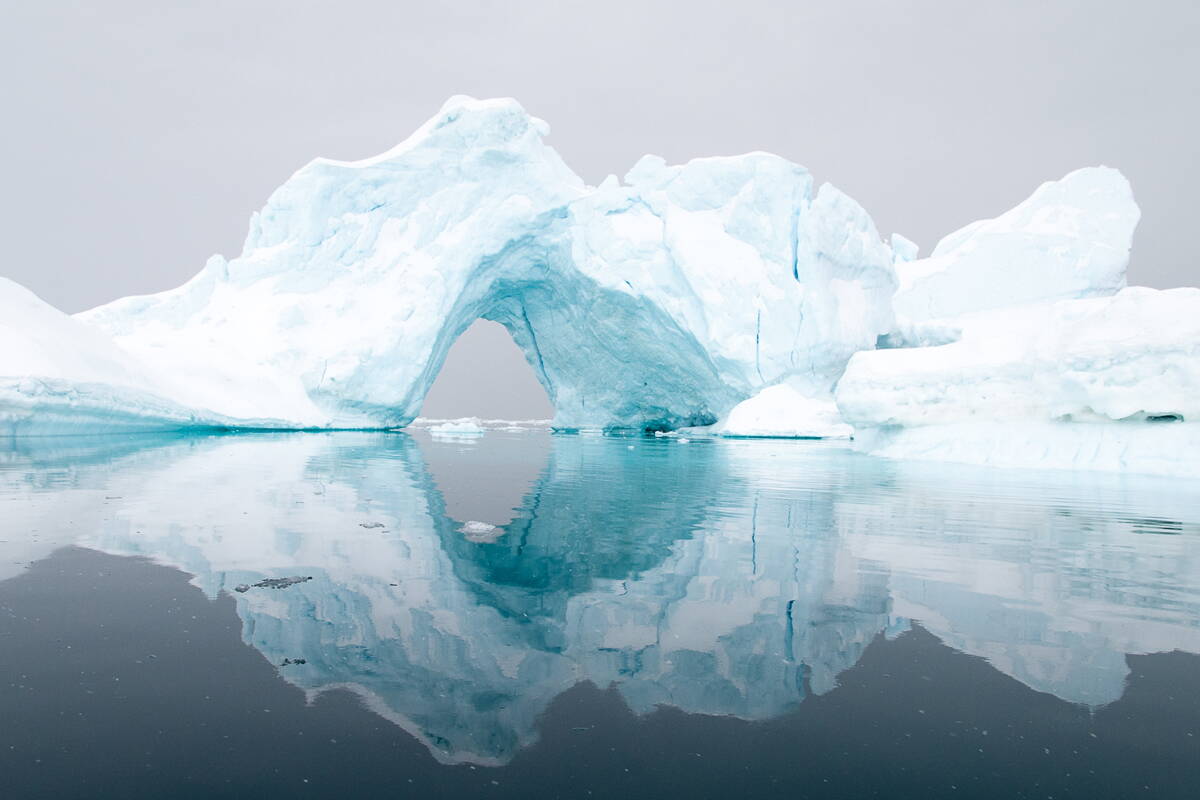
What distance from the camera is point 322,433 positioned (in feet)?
72.8

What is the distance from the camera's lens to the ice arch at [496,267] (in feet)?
71.8

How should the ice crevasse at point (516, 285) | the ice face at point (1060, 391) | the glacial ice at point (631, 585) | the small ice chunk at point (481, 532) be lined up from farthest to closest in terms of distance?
the ice crevasse at point (516, 285), the ice face at point (1060, 391), the small ice chunk at point (481, 532), the glacial ice at point (631, 585)

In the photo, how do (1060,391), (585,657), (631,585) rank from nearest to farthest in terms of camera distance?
(585,657)
(631,585)
(1060,391)

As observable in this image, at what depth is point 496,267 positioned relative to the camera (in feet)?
79.4

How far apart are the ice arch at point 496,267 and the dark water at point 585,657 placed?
17138 mm

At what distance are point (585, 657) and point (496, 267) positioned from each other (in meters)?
22.7

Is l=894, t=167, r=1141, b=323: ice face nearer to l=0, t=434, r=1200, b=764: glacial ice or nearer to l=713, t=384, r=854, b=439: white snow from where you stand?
l=713, t=384, r=854, b=439: white snow

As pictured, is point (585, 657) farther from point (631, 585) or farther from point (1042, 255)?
point (1042, 255)

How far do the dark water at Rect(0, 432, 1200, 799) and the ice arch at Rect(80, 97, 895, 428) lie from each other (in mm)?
17138

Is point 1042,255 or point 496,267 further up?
point 1042,255

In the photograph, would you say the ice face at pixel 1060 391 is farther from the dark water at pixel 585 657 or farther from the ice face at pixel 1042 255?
the ice face at pixel 1042 255

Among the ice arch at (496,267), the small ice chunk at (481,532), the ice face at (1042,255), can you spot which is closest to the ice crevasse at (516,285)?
the ice arch at (496,267)

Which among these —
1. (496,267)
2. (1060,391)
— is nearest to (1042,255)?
(1060,391)

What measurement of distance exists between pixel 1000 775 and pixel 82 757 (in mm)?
2228
